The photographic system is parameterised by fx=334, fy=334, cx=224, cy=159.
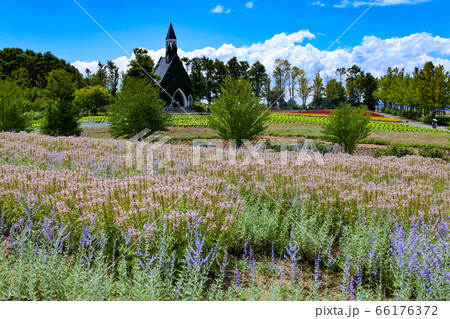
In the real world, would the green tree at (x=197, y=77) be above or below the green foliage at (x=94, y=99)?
above

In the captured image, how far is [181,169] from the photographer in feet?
23.9

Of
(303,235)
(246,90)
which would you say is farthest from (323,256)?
(246,90)

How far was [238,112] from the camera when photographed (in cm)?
1462

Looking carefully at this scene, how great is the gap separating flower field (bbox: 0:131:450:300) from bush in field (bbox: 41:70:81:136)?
1276 cm

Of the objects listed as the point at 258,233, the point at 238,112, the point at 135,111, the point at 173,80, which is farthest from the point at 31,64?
the point at 258,233

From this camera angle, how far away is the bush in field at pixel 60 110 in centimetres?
1806

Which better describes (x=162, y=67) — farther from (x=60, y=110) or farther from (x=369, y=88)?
(x=369, y=88)

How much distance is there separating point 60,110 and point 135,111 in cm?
449

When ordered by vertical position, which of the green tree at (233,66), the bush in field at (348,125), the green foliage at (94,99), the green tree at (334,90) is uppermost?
the green tree at (233,66)

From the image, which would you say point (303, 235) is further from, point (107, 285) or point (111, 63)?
point (111, 63)

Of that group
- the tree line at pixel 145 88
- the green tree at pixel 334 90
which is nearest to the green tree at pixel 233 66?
the tree line at pixel 145 88

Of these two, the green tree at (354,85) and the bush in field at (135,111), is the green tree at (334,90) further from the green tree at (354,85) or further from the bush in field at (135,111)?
the bush in field at (135,111)

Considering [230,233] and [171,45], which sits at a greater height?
[171,45]

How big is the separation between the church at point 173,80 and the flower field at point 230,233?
143 feet
